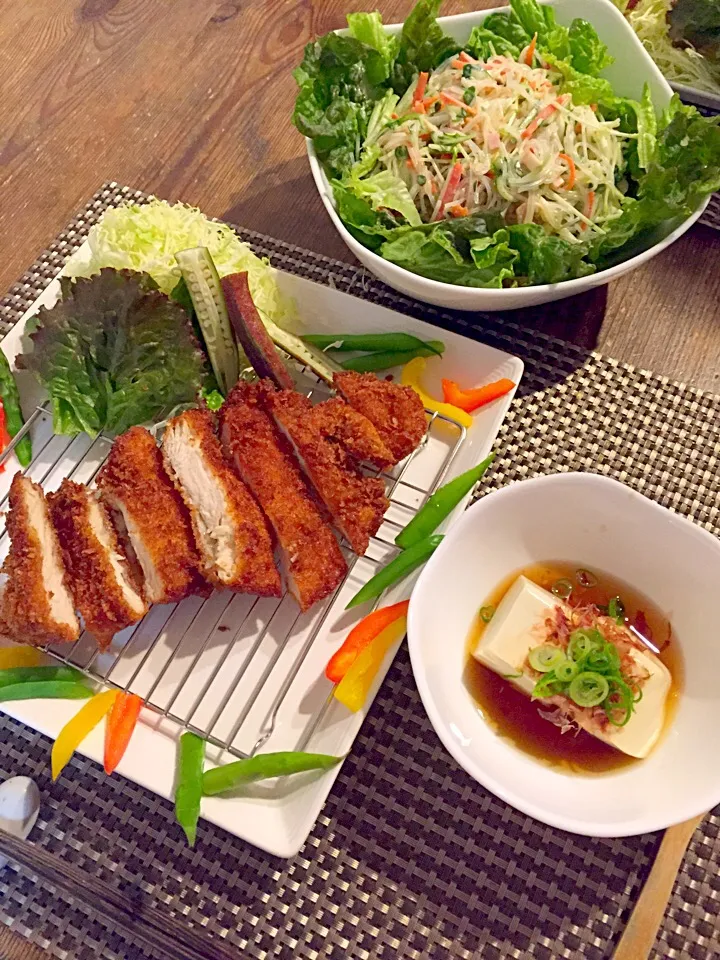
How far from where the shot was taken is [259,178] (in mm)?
3070

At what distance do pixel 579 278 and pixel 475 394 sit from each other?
50cm

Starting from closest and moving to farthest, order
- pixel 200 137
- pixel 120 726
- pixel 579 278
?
pixel 120 726, pixel 579 278, pixel 200 137

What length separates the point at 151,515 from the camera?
84.7 inches

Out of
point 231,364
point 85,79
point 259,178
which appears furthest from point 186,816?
point 85,79

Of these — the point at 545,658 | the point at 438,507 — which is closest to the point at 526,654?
the point at 545,658

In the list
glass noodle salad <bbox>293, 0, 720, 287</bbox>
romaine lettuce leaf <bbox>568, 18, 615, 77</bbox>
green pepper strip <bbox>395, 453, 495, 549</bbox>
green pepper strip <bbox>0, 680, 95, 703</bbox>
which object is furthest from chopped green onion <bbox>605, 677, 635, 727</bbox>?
romaine lettuce leaf <bbox>568, 18, 615, 77</bbox>

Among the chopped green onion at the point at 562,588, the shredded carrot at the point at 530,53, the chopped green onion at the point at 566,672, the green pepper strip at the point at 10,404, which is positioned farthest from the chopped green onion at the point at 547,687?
the shredded carrot at the point at 530,53

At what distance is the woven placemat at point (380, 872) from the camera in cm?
178

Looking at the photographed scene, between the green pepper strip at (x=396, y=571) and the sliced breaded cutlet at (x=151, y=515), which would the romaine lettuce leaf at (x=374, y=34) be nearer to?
the sliced breaded cutlet at (x=151, y=515)

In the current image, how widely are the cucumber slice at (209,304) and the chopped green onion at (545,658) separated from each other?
4.48 ft

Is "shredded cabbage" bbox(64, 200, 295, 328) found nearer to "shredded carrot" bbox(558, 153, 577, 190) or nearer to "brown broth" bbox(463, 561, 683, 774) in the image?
"shredded carrot" bbox(558, 153, 577, 190)

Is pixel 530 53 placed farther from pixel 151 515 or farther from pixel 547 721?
pixel 547 721

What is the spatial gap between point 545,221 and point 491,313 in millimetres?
362

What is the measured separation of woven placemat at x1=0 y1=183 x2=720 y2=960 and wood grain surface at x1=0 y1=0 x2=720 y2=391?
1572 millimetres
